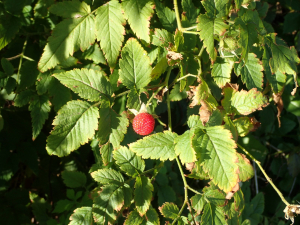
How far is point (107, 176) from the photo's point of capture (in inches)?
44.8

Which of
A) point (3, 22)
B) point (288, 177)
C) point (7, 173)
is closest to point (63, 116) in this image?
point (3, 22)

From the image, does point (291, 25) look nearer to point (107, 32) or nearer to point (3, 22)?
point (107, 32)

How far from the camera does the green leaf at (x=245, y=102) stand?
112 centimetres

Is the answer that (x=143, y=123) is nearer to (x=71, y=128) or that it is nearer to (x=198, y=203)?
(x=71, y=128)

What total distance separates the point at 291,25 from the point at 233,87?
52.4 inches

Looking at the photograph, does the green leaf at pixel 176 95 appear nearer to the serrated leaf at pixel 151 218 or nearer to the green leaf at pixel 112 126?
the green leaf at pixel 112 126

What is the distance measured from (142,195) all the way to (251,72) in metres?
0.77

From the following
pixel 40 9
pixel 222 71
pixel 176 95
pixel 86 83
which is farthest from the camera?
pixel 40 9

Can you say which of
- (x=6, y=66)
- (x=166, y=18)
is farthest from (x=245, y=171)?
(x=6, y=66)

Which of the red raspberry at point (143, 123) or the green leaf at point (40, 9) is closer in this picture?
the red raspberry at point (143, 123)

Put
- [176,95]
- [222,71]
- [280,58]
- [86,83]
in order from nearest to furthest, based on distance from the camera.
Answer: [86,83] → [280,58] → [222,71] → [176,95]

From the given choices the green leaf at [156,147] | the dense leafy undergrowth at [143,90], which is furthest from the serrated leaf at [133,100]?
the green leaf at [156,147]

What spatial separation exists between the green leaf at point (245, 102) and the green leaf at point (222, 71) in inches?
3.3

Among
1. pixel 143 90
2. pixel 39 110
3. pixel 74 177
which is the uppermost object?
pixel 143 90
